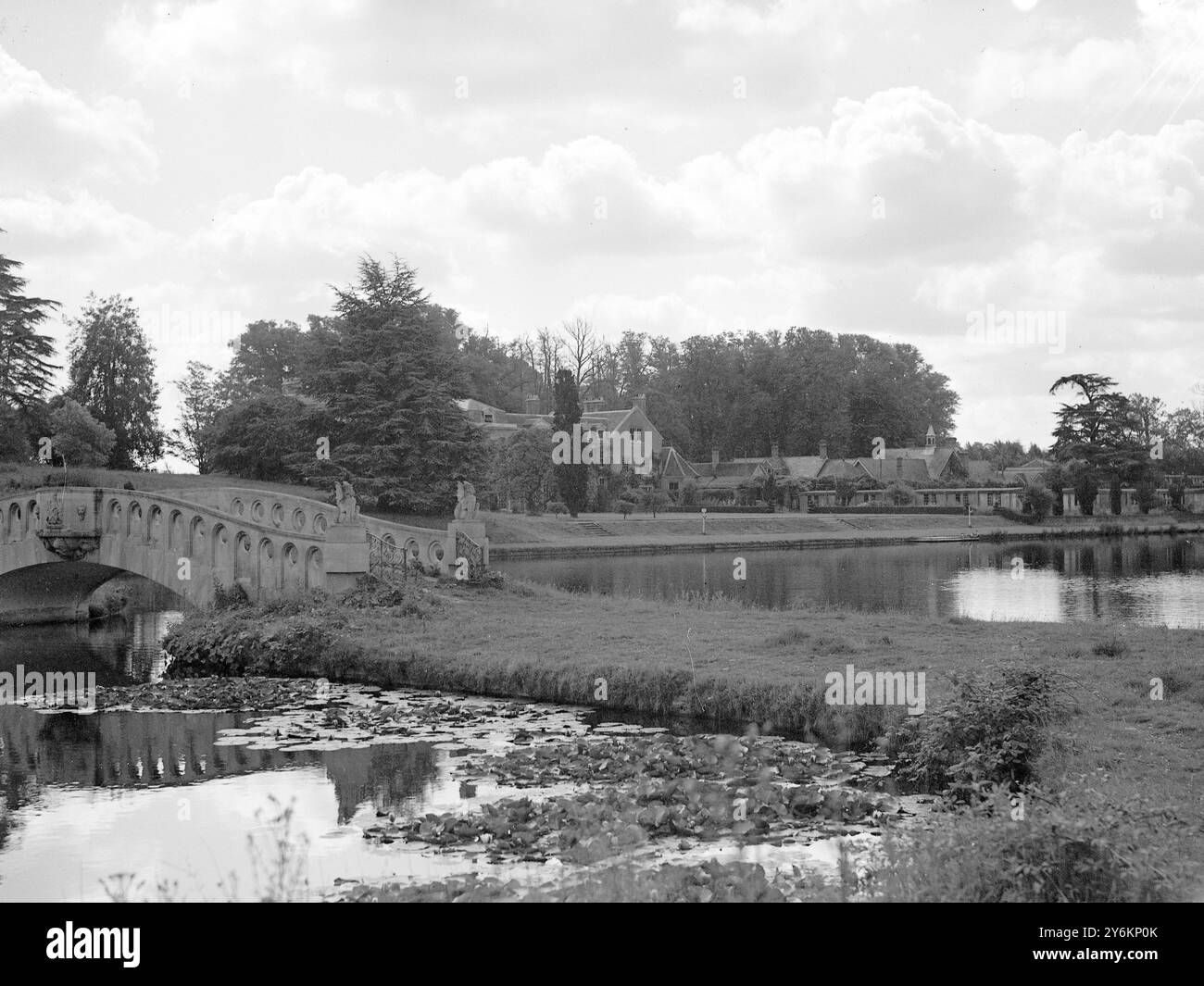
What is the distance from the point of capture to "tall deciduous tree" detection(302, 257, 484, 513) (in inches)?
2245

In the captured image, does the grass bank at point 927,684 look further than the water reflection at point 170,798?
No

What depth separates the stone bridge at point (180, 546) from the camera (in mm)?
23094

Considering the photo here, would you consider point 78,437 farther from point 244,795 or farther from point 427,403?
point 244,795

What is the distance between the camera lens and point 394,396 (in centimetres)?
5797

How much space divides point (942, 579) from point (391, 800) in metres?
33.0

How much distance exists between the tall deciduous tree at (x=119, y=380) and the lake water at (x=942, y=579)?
75.9 feet

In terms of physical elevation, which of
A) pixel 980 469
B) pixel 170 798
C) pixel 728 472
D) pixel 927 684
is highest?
pixel 980 469

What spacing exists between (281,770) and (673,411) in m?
105

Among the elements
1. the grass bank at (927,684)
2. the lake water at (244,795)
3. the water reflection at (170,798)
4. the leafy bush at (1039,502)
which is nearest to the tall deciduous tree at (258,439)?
the grass bank at (927,684)

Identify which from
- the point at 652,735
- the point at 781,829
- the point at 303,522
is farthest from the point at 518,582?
the point at 781,829

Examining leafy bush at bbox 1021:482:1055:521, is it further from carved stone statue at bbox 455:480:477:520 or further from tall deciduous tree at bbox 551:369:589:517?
carved stone statue at bbox 455:480:477:520

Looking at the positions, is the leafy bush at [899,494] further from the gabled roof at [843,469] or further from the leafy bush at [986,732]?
the leafy bush at [986,732]

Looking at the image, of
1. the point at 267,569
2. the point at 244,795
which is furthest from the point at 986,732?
the point at 267,569
